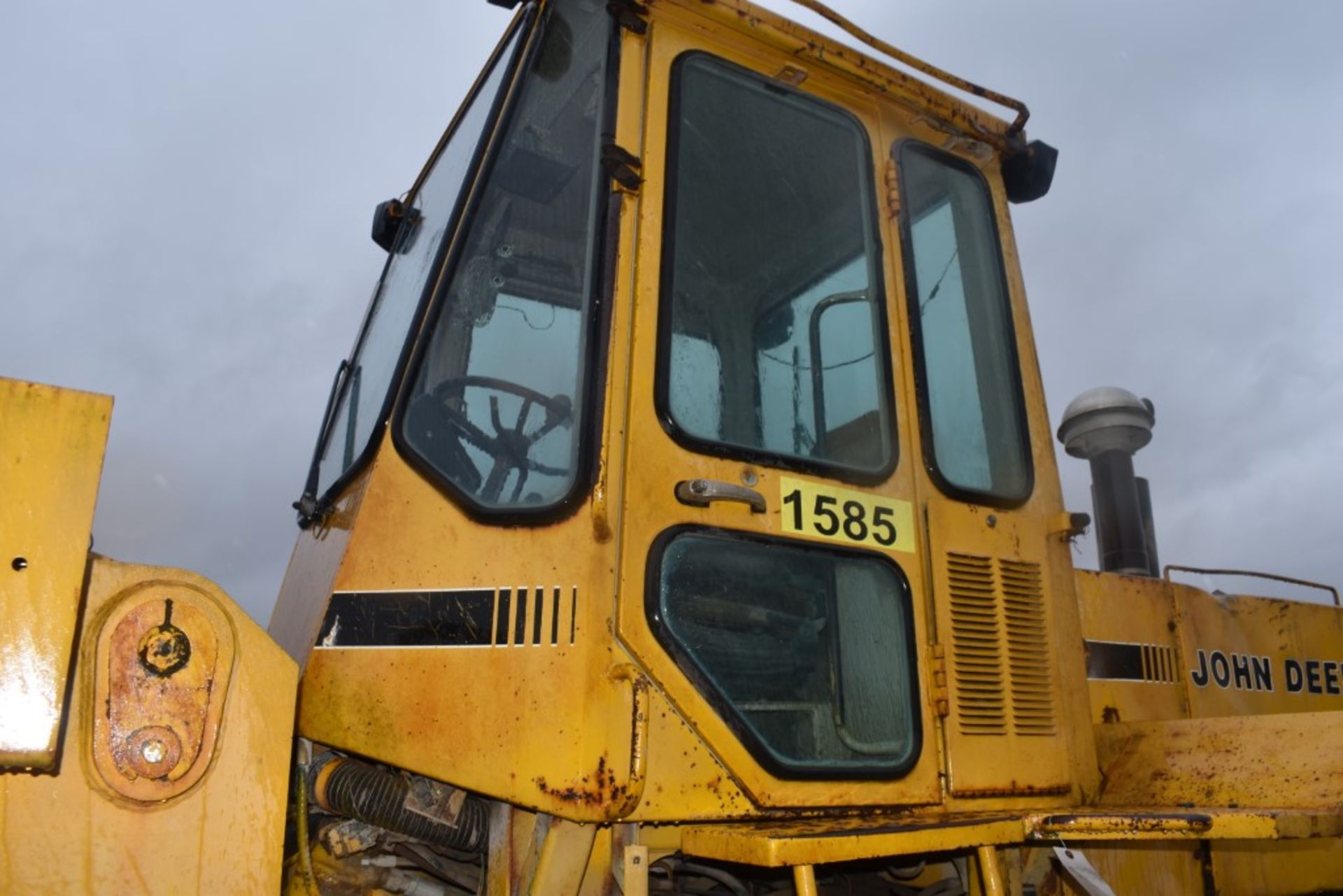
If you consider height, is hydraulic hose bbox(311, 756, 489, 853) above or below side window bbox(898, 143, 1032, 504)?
below

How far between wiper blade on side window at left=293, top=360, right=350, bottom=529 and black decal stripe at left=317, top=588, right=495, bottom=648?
0.63 metres

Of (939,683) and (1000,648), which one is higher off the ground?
(1000,648)

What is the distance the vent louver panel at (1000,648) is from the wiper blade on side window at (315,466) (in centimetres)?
162

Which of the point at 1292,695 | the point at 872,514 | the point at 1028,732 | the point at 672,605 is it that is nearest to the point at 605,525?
the point at 672,605

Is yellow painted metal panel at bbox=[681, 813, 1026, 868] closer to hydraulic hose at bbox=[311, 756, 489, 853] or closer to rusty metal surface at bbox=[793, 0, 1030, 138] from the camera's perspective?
hydraulic hose at bbox=[311, 756, 489, 853]

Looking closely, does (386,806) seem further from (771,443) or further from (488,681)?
(771,443)

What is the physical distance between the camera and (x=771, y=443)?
2.39 m

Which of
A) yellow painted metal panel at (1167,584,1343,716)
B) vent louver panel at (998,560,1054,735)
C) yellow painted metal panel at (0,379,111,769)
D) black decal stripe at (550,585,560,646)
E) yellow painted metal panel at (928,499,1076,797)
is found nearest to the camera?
yellow painted metal panel at (0,379,111,769)

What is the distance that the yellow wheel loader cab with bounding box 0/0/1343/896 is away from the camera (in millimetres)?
1728

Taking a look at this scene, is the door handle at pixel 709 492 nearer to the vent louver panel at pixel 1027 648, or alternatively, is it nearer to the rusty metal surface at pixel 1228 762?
the vent louver panel at pixel 1027 648

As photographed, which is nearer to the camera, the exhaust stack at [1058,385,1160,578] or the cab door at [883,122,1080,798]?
the cab door at [883,122,1080,798]

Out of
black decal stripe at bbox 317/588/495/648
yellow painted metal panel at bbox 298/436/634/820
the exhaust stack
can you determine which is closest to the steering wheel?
yellow painted metal panel at bbox 298/436/634/820

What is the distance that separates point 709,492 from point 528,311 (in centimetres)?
60

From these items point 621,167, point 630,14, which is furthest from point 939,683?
point 630,14
